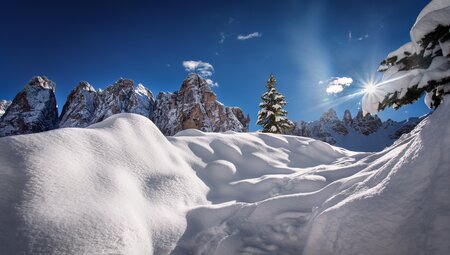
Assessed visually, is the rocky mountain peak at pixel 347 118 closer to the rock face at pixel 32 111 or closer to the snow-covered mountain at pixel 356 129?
the snow-covered mountain at pixel 356 129

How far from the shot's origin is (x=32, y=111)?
65375mm

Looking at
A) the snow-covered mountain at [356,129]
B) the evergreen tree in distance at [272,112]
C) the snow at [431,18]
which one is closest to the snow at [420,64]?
the snow at [431,18]

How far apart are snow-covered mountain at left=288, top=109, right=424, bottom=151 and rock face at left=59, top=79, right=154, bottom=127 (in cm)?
8739

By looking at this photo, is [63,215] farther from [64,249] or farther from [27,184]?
[27,184]

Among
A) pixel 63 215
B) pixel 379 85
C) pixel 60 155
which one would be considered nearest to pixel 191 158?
pixel 60 155

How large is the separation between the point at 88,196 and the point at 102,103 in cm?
7309

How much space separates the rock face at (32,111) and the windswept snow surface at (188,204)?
7430 cm

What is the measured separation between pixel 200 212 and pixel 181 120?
173 ft

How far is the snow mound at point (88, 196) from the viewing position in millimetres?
2756

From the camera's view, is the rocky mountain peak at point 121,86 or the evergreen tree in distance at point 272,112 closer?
the evergreen tree in distance at point 272,112

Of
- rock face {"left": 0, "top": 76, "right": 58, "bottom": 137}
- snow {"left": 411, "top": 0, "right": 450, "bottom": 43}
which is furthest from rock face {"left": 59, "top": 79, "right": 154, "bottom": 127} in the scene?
snow {"left": 411, "top": 0, "right": 450, "bottom": 43}

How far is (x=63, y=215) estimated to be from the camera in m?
3.01

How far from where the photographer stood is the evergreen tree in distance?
2936cm

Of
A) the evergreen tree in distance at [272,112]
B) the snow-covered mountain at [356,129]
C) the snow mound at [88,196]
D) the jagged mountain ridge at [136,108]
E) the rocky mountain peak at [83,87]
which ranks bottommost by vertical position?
the snow mound at [88,196]
